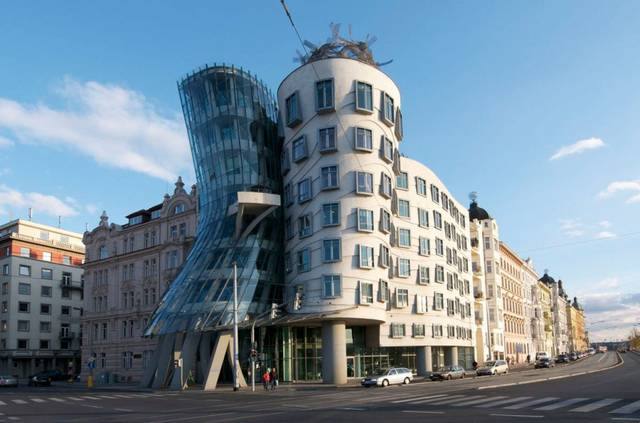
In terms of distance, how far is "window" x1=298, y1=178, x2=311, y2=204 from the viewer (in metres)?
55.1

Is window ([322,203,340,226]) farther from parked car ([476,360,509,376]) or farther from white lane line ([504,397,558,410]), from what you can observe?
white lane line ([504,397,558,410])

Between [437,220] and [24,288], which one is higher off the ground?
[437,220]

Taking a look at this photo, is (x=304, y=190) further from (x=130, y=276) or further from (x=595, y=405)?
(x=595, y=405)

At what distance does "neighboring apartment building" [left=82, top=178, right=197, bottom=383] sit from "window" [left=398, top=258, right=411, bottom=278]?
24084 mm

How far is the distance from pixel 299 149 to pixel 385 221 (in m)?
10.1

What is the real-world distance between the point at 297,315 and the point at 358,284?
18.5ft

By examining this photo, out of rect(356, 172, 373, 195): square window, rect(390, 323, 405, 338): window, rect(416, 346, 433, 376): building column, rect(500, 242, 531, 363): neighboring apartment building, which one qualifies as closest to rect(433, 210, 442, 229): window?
rect(416, 346, 433, 376): building column

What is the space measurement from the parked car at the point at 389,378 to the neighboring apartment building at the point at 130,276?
30746mm

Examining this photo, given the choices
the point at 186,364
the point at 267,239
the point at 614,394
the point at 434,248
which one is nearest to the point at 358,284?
the point at 267,239

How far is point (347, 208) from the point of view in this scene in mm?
52906

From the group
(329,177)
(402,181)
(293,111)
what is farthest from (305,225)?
(402,181)

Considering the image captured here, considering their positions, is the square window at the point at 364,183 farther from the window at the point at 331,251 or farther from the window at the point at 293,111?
the window at the point at 293,111

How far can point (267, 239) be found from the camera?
2261 inches

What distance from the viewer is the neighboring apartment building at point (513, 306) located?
106500 millimetres
